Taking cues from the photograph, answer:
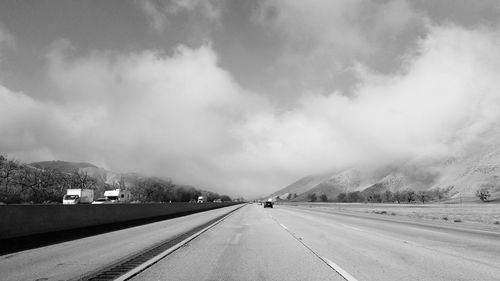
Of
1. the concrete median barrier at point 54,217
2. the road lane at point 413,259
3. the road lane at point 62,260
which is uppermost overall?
the concrete median barrier at point 54,217

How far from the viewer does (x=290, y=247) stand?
12.5 metres

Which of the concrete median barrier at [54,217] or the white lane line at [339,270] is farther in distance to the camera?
the concrete median barrier at [54,217]

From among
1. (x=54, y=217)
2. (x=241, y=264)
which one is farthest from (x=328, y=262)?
(x=54, y=217)

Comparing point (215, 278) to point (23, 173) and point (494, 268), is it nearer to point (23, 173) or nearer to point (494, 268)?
point (494, 268)

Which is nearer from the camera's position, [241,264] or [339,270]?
[339,270]

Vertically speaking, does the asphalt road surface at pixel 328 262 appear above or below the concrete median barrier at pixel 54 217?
below

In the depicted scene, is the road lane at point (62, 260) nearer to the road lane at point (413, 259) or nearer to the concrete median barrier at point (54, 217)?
the concrete median barrier at point (54, 217)

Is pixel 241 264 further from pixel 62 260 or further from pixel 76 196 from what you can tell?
pixel 76 196

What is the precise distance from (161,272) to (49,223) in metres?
11.1

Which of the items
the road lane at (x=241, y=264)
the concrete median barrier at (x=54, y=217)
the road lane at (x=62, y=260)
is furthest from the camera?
the concrete median barrier at (x=54, y=217)

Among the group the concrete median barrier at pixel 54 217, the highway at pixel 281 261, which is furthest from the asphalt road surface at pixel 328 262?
the concrete median barrier at pixel 54 217

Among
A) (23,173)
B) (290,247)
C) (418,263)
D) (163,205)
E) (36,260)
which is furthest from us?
(23,173)

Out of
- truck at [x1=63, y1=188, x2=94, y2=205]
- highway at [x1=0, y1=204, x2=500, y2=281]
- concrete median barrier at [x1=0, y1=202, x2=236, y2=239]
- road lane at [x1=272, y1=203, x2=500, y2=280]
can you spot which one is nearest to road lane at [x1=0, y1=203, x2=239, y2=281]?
highway at [x1=0, y1=204, x2=500, y2=281]

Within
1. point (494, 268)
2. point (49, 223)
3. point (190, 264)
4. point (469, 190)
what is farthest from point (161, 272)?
point (469, 190)
